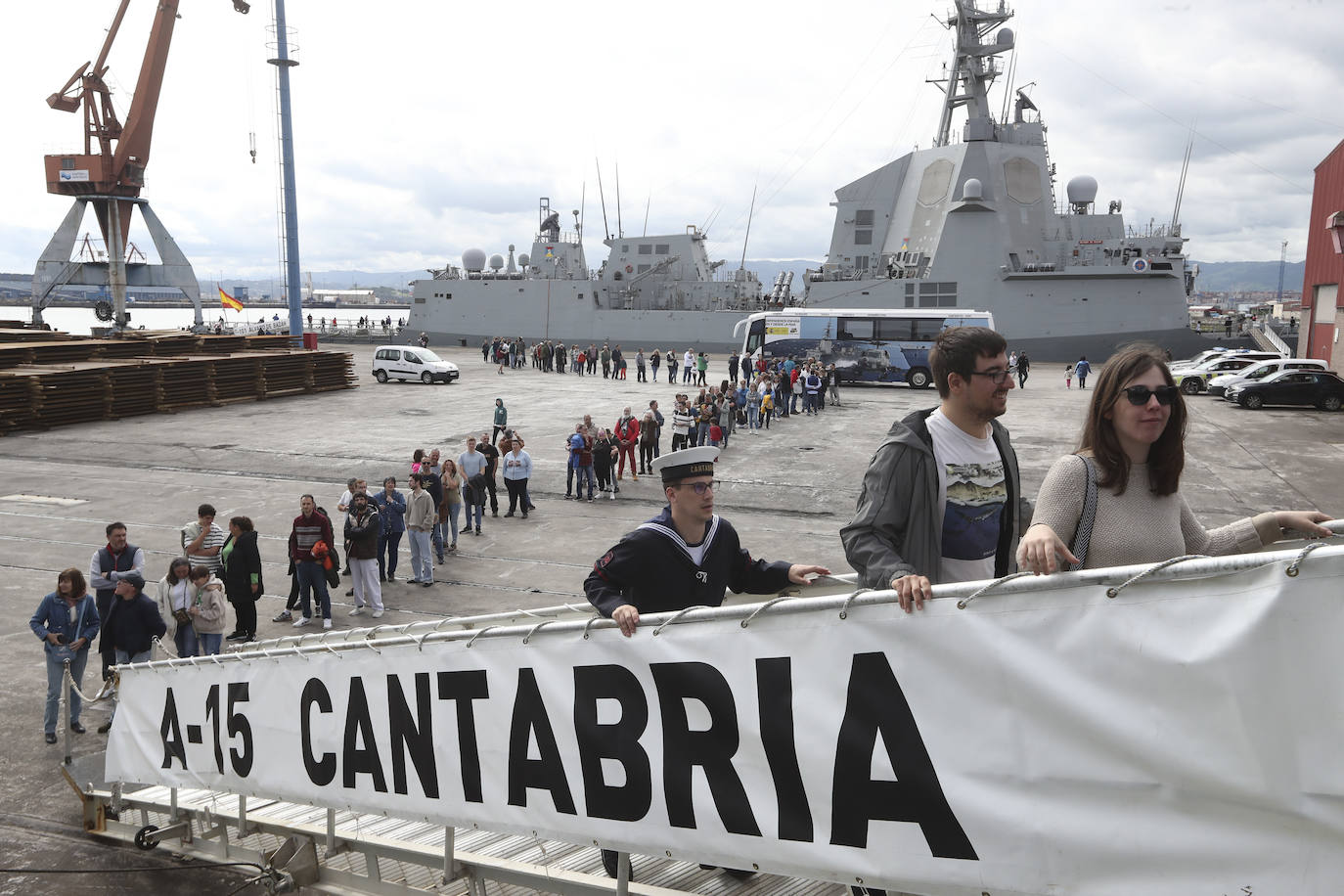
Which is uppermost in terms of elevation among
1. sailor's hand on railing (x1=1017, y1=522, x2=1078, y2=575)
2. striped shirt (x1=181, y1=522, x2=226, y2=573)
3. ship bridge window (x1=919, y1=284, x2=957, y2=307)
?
ship bridge window (x1=919, y1=284, x2=957, y2=307)

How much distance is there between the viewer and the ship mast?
46344mm

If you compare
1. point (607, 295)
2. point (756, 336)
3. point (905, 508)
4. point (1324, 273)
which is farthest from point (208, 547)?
point (607, 295)

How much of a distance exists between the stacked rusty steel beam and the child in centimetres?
1860

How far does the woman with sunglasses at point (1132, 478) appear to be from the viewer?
257cm

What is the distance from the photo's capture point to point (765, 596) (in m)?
4.04

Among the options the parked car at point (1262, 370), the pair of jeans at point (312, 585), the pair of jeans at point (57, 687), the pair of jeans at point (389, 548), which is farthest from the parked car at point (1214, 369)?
the pair of jeans at point (57, 687)

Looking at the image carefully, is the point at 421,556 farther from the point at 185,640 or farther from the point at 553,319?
the point at 553,319

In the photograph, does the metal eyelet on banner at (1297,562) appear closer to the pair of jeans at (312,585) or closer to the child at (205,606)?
the child at (205,606)

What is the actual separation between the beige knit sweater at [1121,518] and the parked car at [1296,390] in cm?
2964

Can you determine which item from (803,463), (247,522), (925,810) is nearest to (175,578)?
(247,522)

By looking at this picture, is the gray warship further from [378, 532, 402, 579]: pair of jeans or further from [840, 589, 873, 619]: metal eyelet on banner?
[840, 589, 873, 619]: metal eyelet on banner

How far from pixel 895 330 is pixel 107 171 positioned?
41.1 metres

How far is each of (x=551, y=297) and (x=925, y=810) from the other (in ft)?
173

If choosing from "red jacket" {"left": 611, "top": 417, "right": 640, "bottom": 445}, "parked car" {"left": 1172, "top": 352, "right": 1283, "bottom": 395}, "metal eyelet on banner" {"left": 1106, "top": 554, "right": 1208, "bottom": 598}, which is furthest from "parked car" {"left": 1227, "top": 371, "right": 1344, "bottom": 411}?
"metal eyelet on banner" {"left": 1106, "top": 554, "right": 1208, "bottom": 598}
